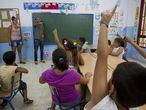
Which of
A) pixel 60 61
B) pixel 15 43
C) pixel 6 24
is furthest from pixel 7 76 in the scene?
pixel 6 24

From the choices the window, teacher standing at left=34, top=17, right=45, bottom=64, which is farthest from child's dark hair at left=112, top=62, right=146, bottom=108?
the window

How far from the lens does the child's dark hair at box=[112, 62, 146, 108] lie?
0.67 m

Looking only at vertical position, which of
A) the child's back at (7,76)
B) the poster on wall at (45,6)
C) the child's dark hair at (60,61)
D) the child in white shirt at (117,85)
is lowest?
the child's back at (7,76)

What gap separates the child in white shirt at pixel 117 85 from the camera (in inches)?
26.4

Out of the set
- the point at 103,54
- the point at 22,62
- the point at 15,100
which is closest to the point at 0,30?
the point at 22,62

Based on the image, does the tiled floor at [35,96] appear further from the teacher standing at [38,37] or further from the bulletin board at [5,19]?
the bulletin board at [5,19]

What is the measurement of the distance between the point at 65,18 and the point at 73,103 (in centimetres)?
402

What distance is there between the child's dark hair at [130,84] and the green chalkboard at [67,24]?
17.7 ft

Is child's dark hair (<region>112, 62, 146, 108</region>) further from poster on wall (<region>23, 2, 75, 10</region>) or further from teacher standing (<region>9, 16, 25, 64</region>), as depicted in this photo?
poster on wall (<region>23, 2, 75, 10</region>)

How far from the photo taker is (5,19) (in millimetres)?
5754

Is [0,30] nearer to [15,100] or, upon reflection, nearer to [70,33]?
[70,33]

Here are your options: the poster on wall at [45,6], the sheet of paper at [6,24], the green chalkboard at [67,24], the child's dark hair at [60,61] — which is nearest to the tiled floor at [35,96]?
the child's dark hair at [60,61]

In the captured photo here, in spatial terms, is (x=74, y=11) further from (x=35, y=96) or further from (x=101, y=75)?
(x=101, y=75)

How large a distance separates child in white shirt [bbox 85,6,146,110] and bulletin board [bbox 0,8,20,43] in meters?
5.42
